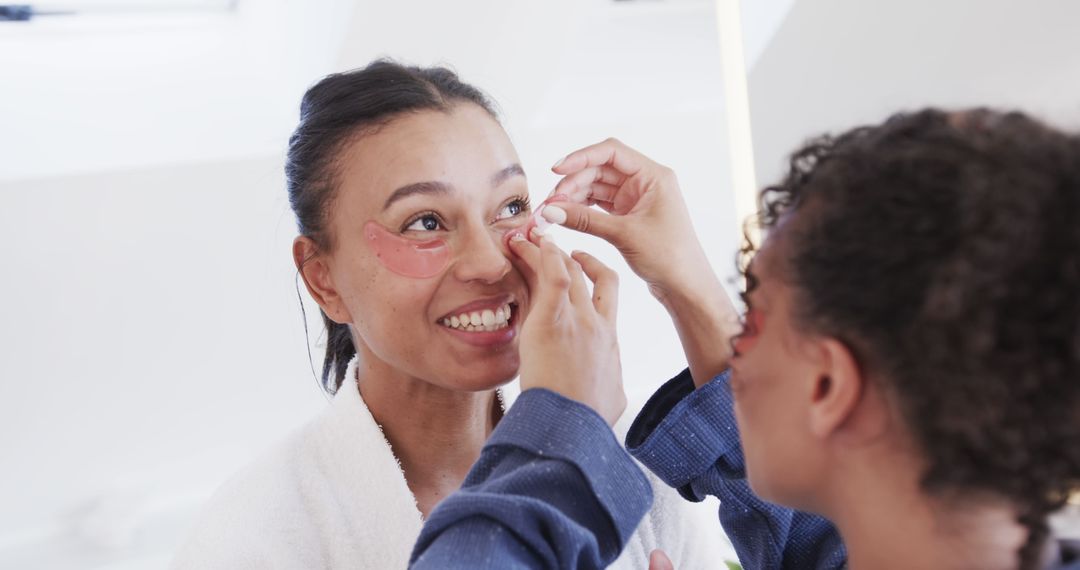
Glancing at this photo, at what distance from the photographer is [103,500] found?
1.93m

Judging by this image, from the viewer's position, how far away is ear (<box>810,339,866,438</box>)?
602 millimetres

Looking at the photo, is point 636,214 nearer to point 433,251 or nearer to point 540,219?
point 540,219

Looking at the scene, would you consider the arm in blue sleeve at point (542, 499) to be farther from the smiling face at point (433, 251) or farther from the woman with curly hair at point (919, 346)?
the smiling face at point (433, 251)

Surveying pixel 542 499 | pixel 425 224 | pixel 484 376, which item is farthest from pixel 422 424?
pixel 542 499

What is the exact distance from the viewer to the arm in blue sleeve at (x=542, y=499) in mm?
623

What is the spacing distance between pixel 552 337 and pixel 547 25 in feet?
3.88

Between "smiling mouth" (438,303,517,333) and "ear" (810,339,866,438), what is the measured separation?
1.50ft

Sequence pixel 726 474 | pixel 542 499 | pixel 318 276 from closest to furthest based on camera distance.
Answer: pixel 542 499, pixel 726 474, pixel 318 276

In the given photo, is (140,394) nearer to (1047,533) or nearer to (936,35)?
(936,35)

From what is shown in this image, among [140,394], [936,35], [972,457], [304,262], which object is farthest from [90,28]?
[972,457]

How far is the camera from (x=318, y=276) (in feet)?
3.65

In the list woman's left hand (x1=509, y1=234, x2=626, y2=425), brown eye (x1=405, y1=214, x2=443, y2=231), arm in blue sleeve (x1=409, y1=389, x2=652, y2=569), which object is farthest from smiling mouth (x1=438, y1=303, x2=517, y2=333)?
arm in blue sleeve (x1=409, y1=389, x2=652, y2=569)

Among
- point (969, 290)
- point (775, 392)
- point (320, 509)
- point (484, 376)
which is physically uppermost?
point (969, 290)

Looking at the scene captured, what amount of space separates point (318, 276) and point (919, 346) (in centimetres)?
74
